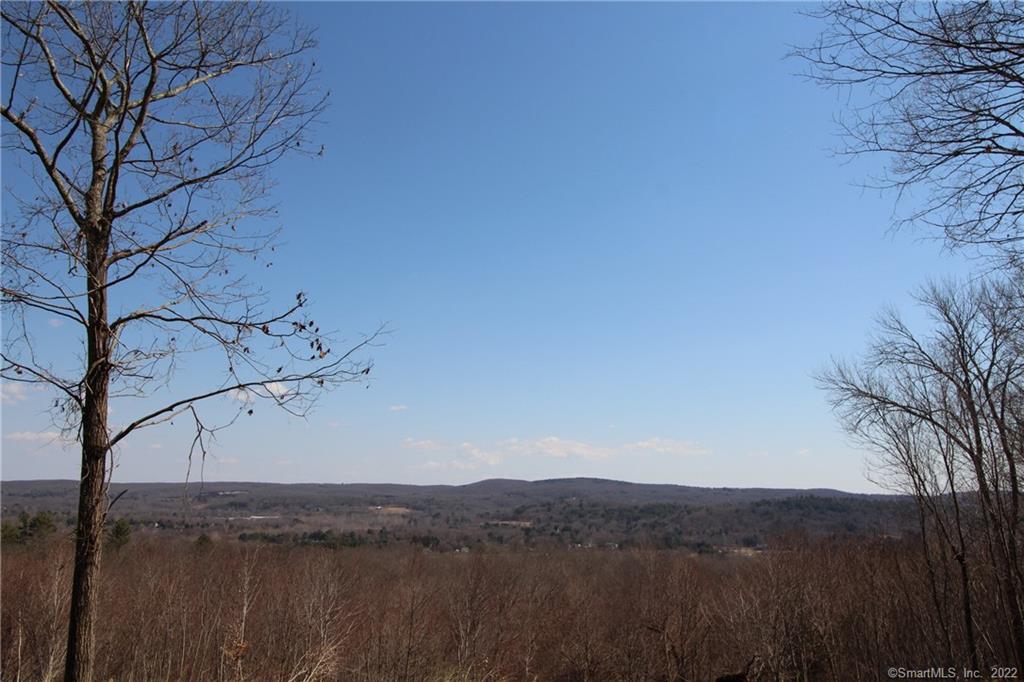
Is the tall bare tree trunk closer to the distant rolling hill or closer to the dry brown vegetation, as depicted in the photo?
the dry brown vegetation

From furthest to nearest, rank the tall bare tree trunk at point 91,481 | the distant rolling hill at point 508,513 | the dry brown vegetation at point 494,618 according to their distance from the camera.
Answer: the distant rolling hill at point 508,513, the dry brown vegetation at point 494,618, the tall bare tree trunk at point 91,481

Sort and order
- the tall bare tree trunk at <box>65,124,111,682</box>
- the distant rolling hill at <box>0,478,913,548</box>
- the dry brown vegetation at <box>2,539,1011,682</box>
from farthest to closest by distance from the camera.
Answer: the distant rolling hill at <box>0,478,913,548</box> → the dry brown vegetation at <box>2,539,1011,682</box> → the tall bare tree trunk at <box>65,124,111,682</box>

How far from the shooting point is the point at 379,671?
2780 centimetres

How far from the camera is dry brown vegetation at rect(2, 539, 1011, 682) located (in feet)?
92.8

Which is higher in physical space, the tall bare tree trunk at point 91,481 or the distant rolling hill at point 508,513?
the tall bare tree trunk at point 91,481

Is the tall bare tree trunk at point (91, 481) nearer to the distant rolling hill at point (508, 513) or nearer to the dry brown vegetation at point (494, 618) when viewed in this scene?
the dry brown vegetation at point (494, 618)

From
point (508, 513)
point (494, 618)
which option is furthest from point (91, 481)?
point (508, 513)

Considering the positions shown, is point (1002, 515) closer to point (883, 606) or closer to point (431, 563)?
point (883, 606)

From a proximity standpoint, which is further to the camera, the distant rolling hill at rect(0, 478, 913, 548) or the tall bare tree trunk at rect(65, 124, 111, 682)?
the distant rolling hill at rect(0, 478, 913, 548)

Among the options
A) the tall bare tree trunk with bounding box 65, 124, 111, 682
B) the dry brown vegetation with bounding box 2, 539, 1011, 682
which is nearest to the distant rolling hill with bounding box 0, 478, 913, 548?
the dry brown vegetation with bounding box 2, 539, 1011, 682

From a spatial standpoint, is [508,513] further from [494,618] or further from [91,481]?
[91,481]

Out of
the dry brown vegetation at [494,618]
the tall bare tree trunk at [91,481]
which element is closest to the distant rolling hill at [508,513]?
the dry brown vegetation at [494,618]

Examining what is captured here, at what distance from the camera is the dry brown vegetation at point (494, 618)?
92.8ft

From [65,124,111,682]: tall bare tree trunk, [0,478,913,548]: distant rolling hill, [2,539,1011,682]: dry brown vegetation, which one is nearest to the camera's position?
[65,124,111,682]: tall bare tree trunk
